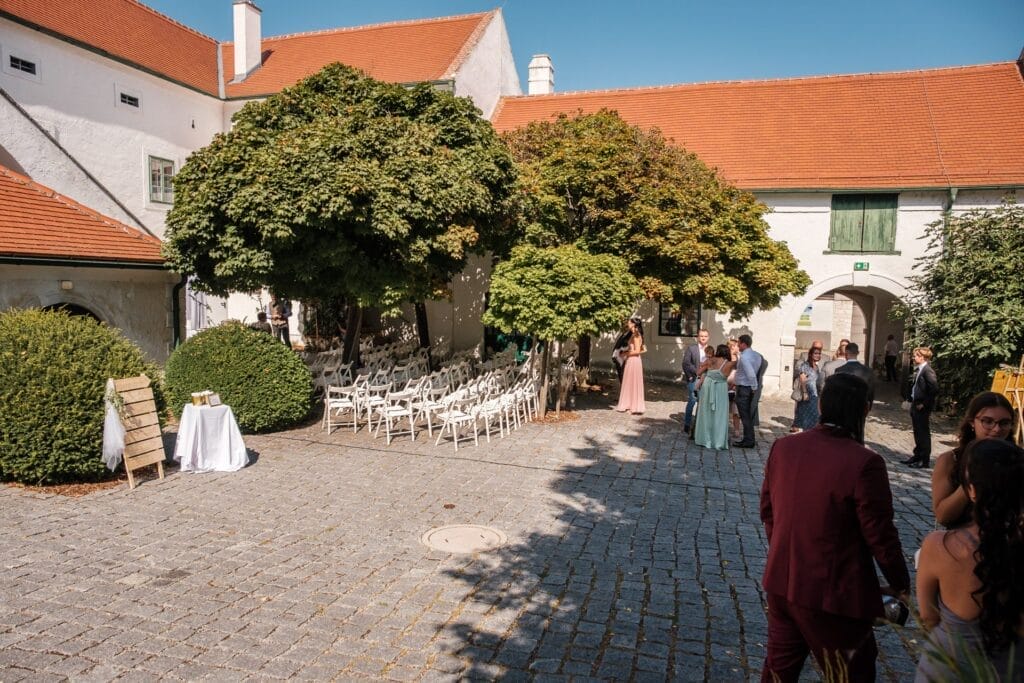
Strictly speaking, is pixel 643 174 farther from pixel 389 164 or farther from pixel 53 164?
pixel 53 164

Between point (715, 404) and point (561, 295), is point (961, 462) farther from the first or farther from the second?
point (561, 295)

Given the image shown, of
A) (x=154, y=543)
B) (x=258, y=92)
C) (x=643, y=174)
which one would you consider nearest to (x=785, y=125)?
(x=643, y=174)

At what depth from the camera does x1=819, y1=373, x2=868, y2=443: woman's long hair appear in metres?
2.82

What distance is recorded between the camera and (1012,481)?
2336mm

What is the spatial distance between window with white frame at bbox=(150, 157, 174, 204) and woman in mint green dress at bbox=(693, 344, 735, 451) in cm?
1548

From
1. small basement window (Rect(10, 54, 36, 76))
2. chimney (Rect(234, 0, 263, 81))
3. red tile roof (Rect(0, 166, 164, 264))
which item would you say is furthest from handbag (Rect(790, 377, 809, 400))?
chimney (Rect(234, 0, 263, 81))

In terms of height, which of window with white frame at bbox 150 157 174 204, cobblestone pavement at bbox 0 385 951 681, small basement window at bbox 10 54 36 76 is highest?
small basement window at bbox 10 54 36 76

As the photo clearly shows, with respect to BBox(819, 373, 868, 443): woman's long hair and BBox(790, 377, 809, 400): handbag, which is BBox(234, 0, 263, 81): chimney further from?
BBox(819, 373, 868, 443): woman's long hair

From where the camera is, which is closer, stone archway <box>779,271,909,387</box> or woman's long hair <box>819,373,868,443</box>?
woman's long hair <box>819,373,868,443</box>

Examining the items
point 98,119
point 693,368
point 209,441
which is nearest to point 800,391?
point 693,368

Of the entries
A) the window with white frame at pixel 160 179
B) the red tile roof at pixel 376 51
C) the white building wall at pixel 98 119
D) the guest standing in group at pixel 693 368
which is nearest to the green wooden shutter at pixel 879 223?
the guest standing in group at pixel 693 368

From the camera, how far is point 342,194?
995 centimetres

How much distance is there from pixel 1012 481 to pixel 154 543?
21.1ft

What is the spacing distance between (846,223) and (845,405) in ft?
52.7
